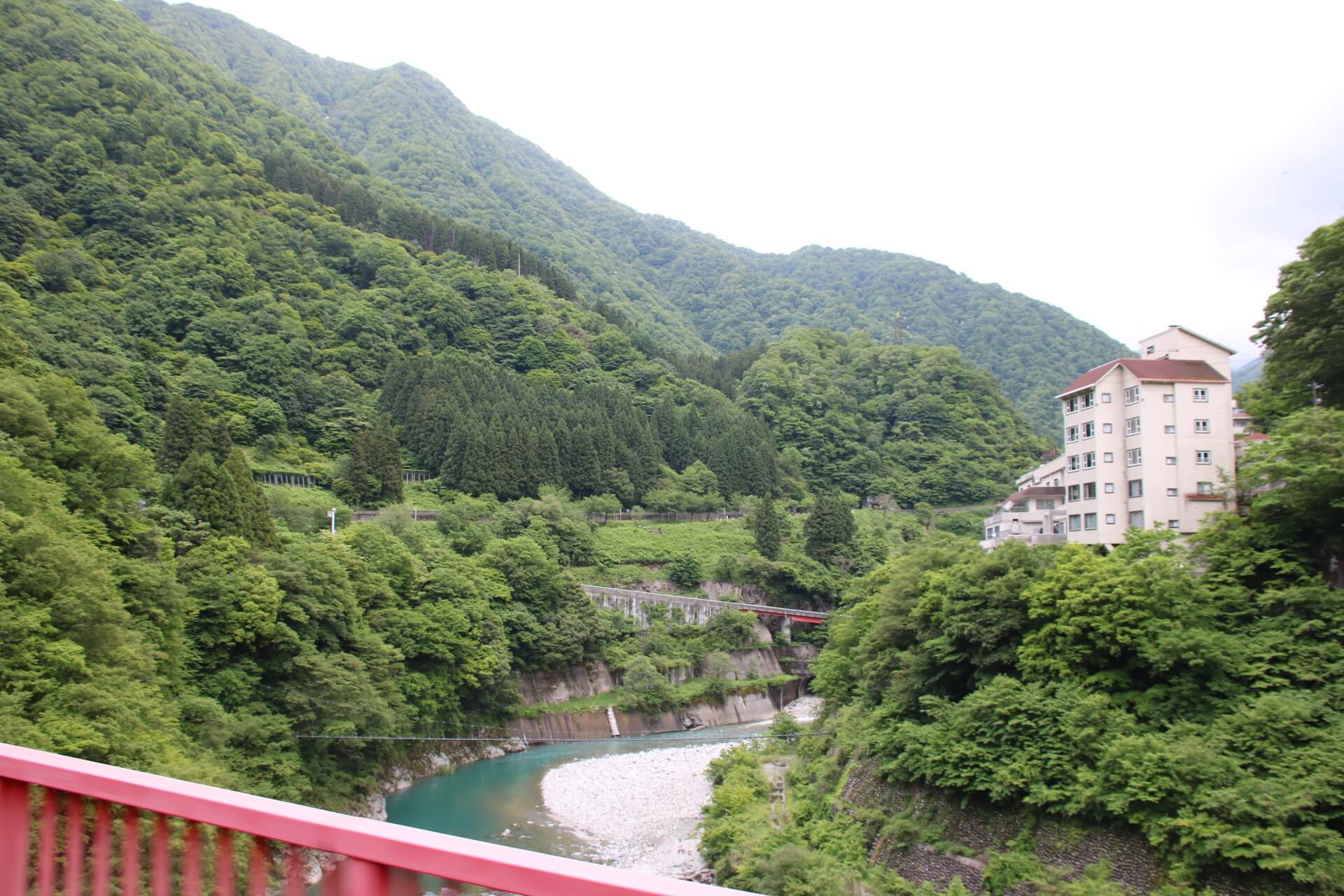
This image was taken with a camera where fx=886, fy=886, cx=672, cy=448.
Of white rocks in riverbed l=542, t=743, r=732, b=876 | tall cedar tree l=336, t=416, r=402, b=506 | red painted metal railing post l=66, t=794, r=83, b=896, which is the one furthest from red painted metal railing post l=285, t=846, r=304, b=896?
tall cedar tree l=336, t=416, r=402, b=506

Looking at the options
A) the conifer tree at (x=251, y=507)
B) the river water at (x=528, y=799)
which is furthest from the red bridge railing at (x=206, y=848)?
the conifer tree at (x=251, y=507)

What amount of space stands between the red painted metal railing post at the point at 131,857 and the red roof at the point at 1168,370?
80.5ft

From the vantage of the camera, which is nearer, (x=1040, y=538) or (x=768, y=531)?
(x=1040, y=538)

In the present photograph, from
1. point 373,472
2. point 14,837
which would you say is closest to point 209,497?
point 373,472

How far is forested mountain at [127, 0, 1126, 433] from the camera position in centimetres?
12119

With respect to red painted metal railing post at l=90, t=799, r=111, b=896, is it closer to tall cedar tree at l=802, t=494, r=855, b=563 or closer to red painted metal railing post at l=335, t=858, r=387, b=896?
red painted metal railing post at l=335, t=858, r=387, b=896

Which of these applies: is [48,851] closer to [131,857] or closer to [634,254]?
[131,857]

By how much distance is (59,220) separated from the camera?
181ft

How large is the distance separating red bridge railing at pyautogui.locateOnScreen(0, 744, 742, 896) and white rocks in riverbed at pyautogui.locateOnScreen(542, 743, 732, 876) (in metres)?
18.2

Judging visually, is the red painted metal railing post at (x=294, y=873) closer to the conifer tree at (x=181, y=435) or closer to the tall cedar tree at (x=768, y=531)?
the conifer tree at (x=181, y=435)

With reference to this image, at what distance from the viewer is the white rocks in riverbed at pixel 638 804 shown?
20.9 m

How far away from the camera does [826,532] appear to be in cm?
4997

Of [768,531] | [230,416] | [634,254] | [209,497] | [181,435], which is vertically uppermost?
[634,254]

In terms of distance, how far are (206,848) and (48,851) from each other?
0.64 metres
